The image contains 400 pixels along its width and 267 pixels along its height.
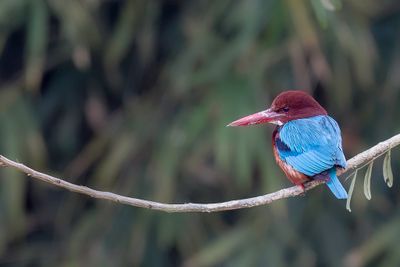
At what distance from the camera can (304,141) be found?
3.87 m

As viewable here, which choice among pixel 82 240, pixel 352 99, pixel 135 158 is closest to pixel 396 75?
pixel 352 99

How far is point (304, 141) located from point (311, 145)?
52mm

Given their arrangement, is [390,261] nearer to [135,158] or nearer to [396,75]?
[396,75]

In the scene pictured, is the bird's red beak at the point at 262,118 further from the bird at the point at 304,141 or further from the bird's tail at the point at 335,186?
the bird's tail at the point at 335,186

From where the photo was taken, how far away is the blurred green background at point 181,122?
20.0 feet

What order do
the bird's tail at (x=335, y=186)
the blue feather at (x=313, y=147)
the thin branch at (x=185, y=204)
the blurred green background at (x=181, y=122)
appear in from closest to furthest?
1. the thin branch at (x=185, y=204)
2. the bird's tail at (x=335, y=186)
3. the blue feather at (x=313, y=147)
4. the blurred green background at (x=181, y=122)

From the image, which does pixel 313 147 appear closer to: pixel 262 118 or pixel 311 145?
pixel 311 145

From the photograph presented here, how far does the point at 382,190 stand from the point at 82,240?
5.75 feet

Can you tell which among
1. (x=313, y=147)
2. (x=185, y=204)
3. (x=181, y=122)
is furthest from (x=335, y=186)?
(x=181, y=122)

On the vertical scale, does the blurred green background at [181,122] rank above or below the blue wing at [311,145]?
below

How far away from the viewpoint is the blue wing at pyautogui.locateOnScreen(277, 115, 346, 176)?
3627 mm

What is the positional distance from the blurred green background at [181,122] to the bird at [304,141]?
1.78 m

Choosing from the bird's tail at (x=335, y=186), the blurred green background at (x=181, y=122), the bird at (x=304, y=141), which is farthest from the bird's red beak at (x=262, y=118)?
the blurred green background at (x=181, y=122)

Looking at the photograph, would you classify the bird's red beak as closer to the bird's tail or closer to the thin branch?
the bird's tail
